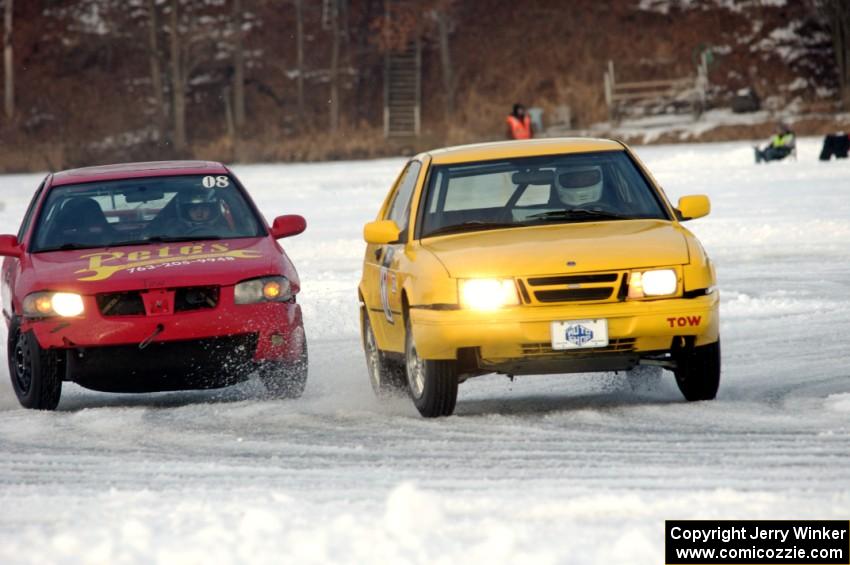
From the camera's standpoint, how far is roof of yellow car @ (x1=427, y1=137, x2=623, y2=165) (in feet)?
35.1

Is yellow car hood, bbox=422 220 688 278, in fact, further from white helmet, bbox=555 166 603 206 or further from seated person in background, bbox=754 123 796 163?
seated person in background, bbox=754 123 796 163

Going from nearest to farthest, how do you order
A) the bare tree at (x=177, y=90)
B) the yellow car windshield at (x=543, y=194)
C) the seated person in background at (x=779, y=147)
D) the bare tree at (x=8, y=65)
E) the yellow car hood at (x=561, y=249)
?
the yellow car hood at (x=561, y=249) < the yellow car windshield at (x=543, y=194) < the seated person in background at (x=779, y=147) < the bare tree at (x=177, y=90) < the bare tree at (x=8, y=65)

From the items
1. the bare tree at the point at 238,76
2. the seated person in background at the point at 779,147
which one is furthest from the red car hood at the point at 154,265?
the bare tree at the point at 238,76

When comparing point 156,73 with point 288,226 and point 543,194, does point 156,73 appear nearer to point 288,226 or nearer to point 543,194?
point 288,226

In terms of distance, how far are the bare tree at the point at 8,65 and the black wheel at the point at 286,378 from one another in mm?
56408

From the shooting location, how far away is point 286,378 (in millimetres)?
11203

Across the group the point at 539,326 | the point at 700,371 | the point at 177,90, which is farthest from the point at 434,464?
the point at 177,90

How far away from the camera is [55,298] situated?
10.8 meters

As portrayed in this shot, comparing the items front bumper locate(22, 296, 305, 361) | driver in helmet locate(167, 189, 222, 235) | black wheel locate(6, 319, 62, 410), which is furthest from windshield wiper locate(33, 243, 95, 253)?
front bumper locate(22, 296, 305, 361)

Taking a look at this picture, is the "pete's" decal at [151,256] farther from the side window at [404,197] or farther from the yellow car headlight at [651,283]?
the yellow car headlight at [651,283]

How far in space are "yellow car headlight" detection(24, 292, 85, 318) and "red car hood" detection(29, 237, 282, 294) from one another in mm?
49

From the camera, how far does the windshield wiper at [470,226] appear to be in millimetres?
10273

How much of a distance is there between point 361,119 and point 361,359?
171 ft

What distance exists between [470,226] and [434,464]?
2.64 meters
